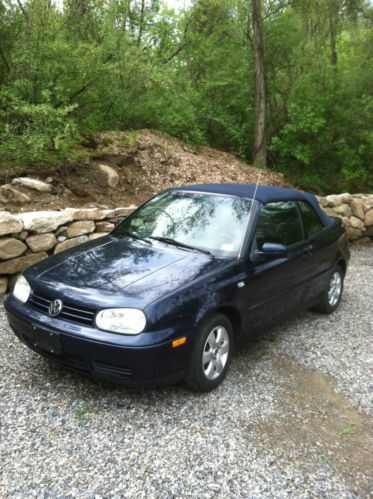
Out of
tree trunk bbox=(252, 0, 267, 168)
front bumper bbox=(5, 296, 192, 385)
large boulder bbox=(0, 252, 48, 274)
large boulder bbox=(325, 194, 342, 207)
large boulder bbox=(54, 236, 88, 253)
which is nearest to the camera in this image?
front bumper bbox=(5, 296, 192, 385)

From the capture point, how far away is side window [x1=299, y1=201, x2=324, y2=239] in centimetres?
508

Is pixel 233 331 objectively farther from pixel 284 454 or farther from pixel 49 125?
pixel 49 125

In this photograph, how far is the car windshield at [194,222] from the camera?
4.12m

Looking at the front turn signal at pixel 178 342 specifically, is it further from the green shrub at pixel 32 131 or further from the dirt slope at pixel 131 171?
the green shrub at pixel 32 131

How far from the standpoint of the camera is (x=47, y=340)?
133 inches

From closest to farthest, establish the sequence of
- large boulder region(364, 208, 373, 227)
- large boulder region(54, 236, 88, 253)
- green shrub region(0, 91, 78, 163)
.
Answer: large boulder region(54, 236, 88, 253), green shrub region(0, 91, 78, 163), large boulder region(364, 208, 373, 227)

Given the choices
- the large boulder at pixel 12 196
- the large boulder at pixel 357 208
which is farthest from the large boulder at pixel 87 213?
the large boulder at pixel 357 208

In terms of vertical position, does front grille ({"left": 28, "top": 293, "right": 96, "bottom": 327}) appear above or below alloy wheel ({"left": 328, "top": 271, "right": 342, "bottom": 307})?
above

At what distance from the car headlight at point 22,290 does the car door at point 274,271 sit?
1733mm

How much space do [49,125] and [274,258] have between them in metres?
4.72

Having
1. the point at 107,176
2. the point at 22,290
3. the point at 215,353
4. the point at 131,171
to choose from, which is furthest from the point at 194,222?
the point at 131,171

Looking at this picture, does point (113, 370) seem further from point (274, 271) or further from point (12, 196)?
point (12, 196)

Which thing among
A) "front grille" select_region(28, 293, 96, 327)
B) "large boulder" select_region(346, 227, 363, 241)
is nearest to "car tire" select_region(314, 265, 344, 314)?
"front grille" select_region(28, 293, 96, 327)

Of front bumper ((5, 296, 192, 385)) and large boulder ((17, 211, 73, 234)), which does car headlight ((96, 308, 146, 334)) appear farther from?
large boulder ((17, 211, 73, 234))
